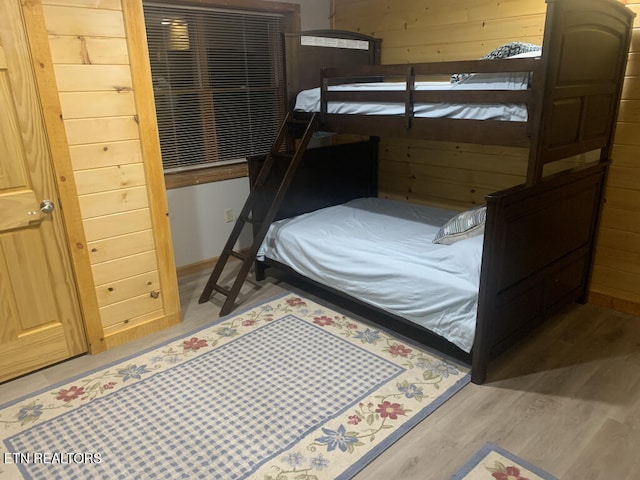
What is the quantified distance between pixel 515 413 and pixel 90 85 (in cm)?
249

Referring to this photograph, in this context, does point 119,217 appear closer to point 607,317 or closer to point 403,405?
point 403,405

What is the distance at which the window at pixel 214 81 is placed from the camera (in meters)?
Answer: 3.25

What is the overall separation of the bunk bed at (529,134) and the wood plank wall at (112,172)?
896 millimetres

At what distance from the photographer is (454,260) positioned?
241 centimetres

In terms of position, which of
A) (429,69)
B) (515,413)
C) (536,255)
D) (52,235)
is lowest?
(515,413)

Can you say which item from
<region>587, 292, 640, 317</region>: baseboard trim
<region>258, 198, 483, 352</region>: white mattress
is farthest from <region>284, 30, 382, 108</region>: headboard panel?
<region>587, 292, 640, 317</region>: baseboard trim

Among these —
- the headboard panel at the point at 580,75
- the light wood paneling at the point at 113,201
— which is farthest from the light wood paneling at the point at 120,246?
the headboard panel at the point at 580,75

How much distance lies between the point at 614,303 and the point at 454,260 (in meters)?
1.29

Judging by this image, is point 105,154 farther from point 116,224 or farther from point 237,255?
point 237,255

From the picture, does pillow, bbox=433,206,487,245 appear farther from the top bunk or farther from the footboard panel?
the top bunk

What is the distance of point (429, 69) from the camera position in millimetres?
2412

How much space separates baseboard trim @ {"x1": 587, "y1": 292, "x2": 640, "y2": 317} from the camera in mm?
2848

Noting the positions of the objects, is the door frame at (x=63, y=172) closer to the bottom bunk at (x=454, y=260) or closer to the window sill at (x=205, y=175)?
the window sill at (x=205, y=175)

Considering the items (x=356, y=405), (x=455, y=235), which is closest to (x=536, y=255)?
(x=455, y=235)
